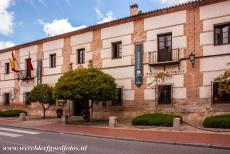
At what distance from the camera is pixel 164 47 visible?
74.6 feet

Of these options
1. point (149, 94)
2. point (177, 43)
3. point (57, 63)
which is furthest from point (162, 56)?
point (57, 63)

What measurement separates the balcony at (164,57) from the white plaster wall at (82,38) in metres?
6.40

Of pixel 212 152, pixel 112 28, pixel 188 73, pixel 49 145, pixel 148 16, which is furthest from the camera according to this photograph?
pixel 112 28

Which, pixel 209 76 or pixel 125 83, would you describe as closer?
pixel 209 76

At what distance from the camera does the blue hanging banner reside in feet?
77.6

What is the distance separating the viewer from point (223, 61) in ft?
65.8

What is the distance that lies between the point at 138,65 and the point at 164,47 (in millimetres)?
2260

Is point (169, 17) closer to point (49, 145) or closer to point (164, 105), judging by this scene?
point (164, 105)

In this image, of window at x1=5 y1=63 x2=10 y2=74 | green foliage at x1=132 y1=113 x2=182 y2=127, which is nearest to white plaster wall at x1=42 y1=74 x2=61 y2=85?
window at x1=5 y1=63 x2=10 y2=74

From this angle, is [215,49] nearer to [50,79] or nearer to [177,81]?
[177,81]

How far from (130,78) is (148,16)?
4427 millimetres

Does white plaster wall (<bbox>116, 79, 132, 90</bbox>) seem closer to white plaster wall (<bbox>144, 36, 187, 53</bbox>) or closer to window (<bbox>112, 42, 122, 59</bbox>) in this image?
window (<bbox>112, 42, 122, 59</bbox>)

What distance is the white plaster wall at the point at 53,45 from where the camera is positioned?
30331mm

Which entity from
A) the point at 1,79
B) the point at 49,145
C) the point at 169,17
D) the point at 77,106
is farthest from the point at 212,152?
the point at 1,79
